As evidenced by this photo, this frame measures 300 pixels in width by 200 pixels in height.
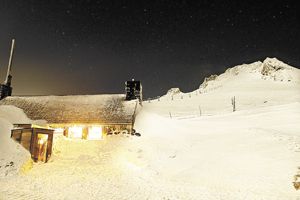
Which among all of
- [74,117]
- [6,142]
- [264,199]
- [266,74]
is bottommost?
[264,199]

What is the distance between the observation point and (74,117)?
26875 millimetres

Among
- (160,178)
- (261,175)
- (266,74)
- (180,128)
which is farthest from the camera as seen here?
(266,74)

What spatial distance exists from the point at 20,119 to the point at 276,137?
22862 mm

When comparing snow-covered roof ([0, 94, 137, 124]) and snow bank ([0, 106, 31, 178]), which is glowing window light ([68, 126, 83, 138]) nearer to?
snow-covered roof ([0, 94, 137, 124])

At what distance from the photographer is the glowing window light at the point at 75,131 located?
85.3ft

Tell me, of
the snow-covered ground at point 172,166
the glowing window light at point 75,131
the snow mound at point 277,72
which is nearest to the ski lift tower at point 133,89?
the snow-covered ground at point 172,166

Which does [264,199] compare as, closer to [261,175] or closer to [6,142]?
[261,175]

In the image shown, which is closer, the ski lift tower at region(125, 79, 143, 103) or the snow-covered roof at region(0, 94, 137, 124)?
the snow-covered roof at region(0, 94, 137, 124)

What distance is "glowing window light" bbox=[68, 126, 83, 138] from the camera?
26.0 metres

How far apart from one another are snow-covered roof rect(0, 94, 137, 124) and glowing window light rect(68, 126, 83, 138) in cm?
66

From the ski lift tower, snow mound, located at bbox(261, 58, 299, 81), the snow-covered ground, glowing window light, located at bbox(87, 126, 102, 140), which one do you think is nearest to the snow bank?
the snow-covered ground

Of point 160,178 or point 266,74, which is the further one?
point 266,74

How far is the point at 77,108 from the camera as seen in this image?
28.5m

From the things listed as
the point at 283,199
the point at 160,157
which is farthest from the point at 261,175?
the point at 160,157
